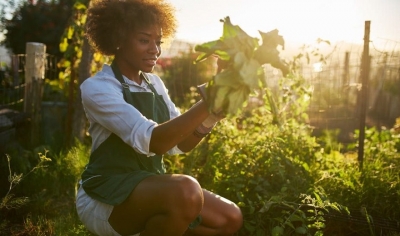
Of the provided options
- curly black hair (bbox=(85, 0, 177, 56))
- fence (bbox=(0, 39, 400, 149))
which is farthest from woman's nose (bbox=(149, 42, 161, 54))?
fence (bbox=(0, 39, 400, 149))

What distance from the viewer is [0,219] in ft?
12.2

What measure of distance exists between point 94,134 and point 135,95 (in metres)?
0.31

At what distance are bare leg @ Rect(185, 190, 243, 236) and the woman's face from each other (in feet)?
2.69

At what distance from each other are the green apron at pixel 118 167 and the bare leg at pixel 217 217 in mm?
358

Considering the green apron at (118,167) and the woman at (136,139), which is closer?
the woman at (136,139)

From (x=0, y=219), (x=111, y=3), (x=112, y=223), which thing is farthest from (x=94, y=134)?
(x=0, y=219)

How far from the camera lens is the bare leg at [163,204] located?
250 centimetres

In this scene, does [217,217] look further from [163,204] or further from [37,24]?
[37,24]

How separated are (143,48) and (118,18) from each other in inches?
11.2

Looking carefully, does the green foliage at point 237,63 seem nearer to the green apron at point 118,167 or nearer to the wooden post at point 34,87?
the green apron at point 118,167

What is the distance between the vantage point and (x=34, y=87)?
237 inches

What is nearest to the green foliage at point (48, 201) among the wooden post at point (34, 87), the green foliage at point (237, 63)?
the wooden post at point (34, 87)

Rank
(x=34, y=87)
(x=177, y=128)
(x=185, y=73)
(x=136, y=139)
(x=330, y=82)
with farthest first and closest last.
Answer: (x=185, y=73) → (x=330, y=82) → (x=34, y=87) → (x=136, y=139) → (x=177, y=128)

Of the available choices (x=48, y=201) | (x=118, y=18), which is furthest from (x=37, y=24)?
(x=118, y=18)
